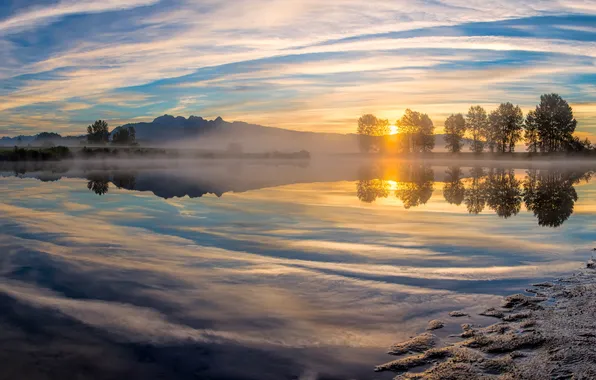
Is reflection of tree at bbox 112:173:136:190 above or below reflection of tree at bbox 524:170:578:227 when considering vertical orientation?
above

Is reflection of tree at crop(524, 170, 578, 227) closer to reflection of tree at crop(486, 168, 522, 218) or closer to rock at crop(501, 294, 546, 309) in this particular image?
reflection of tree at crop(486, 168, 522, 218)

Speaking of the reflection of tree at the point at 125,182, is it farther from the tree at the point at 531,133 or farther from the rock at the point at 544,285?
the tree at the point at 531,133

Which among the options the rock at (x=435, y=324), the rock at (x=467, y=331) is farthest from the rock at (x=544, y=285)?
the rock at (x=435, y=324)

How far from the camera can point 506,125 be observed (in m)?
153

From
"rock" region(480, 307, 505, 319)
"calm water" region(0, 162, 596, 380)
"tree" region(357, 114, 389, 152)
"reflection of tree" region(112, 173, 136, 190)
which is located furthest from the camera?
"tree" region(357, 114, 389, 152)

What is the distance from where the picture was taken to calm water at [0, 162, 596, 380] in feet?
27.7

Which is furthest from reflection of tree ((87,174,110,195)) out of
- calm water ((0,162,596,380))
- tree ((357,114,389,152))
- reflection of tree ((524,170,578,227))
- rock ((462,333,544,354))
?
tree ((357,114,389,152))

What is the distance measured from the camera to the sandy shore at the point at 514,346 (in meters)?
7.48

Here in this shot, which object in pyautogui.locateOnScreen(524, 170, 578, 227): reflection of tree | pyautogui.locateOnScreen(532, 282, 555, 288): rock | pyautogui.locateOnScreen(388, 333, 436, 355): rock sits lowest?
pyautogui.locateOnScreen(388, 333, 436, 355): rock

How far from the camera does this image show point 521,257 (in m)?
15.7

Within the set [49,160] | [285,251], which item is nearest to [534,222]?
[285,251]

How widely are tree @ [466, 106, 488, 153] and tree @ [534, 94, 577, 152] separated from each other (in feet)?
70.5

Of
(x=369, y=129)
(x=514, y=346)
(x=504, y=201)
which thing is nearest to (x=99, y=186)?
(x=504, y=201)

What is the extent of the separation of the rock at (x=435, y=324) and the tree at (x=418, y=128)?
17132 cm
